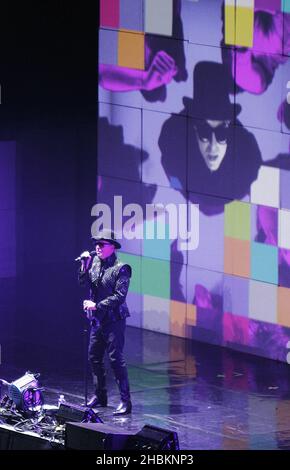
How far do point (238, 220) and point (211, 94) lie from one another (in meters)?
1.50

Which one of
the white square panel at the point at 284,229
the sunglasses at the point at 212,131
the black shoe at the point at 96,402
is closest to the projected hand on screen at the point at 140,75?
the sunglasses at the point at 212,131

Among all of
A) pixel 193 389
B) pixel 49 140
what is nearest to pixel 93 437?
pixel 193 389

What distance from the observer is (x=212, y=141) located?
1644 centimetres

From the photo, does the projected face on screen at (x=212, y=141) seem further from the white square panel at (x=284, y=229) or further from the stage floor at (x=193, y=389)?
the stage floor at (x=193, y=389)

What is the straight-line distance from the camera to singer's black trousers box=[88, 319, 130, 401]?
13.7m

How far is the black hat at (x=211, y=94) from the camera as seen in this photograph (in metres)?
16.2

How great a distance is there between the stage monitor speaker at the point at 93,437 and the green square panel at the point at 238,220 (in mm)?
5637

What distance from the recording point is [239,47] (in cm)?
1597

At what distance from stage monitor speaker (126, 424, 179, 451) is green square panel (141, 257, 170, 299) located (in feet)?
21.3

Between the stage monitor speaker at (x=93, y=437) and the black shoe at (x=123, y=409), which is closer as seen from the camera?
the stage monitor speaker at (x=93, y=437)

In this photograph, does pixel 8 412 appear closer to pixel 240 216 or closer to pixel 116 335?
pixel 116 335

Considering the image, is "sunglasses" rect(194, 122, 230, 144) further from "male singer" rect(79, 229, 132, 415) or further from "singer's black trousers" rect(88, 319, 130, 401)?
"singer's black trousers" rect(88, 319, 130, 401)

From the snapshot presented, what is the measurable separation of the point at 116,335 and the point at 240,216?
3090 mm
